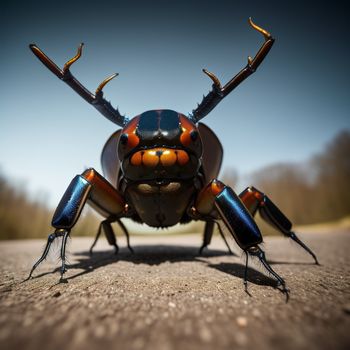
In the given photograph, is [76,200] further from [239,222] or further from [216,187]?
[239,222]

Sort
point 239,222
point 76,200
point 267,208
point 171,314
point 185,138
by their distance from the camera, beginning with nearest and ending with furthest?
point 171,314, point 239,222, point 76,200, point 185,138, point 267,208

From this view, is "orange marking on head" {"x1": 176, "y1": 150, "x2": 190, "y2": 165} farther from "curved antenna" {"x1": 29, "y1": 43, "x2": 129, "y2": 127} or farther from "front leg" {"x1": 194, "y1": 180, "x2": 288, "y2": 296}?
"curved antenna" {"x1": 29, "y1": 43, "x2": 129, "y2": 127}

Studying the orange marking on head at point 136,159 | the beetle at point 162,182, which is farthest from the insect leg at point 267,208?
the orange marking on head at point 136,159

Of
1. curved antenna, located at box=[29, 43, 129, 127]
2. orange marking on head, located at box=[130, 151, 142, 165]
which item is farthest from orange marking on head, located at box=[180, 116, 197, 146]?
curved antenna, located at box=[29, 43, 129, 127]


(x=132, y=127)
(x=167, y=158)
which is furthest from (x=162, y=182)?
(x=132, y=127)

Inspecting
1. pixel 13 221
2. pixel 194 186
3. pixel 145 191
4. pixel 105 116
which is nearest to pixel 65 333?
pixel 145 191

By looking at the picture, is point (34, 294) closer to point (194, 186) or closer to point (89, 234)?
point (194, 186)
